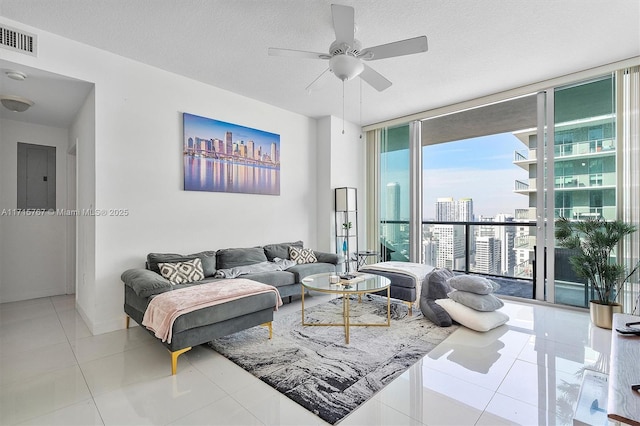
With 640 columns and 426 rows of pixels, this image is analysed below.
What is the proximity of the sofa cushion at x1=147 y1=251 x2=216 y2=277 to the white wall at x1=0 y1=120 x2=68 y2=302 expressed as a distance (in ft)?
8.03

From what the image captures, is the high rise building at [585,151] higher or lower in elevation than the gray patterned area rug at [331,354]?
higher

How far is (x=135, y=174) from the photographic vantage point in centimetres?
338

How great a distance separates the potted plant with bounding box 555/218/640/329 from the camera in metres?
3.23

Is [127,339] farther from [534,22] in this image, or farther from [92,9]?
[534,22]

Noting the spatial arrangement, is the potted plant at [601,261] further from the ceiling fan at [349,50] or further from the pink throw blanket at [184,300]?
the pink throw blanket at [184,300]

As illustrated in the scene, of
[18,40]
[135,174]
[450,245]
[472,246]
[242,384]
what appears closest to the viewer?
[242,384]

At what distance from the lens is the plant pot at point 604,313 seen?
3186 millimetres

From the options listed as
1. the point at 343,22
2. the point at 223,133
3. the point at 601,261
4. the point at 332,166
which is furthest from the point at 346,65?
the point at 601,261

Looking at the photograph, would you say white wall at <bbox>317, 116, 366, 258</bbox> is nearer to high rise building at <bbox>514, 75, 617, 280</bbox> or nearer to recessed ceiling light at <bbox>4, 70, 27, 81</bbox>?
high rise building at <bbox>514, 75, 617, 280</bbox>

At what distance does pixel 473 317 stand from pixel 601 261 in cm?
166

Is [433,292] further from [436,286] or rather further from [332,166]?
[332,166]

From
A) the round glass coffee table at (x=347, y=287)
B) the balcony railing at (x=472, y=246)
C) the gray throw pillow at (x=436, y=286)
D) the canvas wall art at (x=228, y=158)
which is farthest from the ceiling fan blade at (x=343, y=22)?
the balcony railing at (x=472, y=246)

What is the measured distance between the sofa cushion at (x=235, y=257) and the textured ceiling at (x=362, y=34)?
7.20ft

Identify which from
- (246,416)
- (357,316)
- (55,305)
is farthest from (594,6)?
(55,305)
